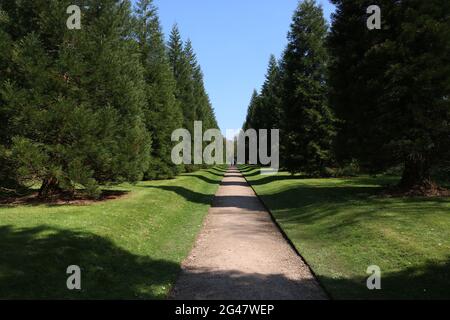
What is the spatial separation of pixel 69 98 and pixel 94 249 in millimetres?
7577

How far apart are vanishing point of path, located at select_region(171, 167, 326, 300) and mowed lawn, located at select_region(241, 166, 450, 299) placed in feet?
1.45

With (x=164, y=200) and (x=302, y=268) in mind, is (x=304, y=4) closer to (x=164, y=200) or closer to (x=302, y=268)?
(x=164, y=200)

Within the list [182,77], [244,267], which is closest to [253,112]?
[182,77]

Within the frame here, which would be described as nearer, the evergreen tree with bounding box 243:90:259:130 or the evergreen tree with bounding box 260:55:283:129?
the evergreen tree with bounding box 260:55:283:129

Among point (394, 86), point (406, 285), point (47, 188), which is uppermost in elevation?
point (394, 86)

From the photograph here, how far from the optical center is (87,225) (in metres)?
12.3

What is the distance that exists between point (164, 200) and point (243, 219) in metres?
4.36

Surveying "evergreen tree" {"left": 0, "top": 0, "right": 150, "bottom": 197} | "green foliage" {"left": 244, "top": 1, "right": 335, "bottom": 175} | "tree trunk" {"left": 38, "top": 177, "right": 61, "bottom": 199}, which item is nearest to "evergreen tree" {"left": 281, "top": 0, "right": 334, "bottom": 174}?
"green foliage" {"left": 244, "top": 1, "right": 335, "bottom": 175}

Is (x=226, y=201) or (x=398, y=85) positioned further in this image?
(x=226, y=201)

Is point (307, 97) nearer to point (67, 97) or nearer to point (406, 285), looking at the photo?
point (67, 97)

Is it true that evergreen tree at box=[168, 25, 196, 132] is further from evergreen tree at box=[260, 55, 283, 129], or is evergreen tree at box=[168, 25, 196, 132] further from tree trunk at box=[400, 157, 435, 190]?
tree trunk at box=[400, 157, 435, 190]

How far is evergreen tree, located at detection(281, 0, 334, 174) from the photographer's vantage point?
33.9 metres

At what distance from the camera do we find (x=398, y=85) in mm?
17531
